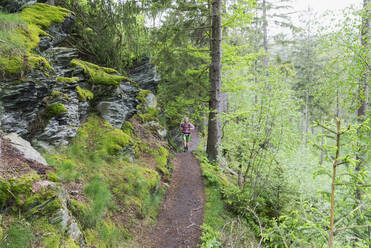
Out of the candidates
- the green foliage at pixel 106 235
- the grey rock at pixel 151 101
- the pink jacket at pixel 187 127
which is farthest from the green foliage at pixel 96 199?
the grey rock at pixel 151 101

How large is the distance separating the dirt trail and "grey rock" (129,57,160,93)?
17.6 feet

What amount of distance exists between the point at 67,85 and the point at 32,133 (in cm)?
183

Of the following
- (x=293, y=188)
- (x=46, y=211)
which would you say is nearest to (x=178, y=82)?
(x=293, y=188)

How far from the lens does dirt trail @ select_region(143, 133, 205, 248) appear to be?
5.09 meters

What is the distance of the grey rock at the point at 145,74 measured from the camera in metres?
11.7

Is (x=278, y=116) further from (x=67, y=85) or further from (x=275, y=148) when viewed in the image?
(x=67, y=85)

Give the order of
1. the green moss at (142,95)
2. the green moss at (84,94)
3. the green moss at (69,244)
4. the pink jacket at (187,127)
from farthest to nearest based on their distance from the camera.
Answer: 1. the pink jacket at (187,127)
2. the green moss at (142,95)
3. the green moss at (84,94)
4. the green moss at (69,244)

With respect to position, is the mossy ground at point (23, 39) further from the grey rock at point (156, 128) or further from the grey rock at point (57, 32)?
the grey rock at point (156, 128)

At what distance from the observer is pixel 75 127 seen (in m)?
5.82

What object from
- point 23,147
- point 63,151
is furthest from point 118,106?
point 23,147

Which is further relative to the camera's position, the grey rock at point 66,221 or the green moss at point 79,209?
the green moss at point 79,209

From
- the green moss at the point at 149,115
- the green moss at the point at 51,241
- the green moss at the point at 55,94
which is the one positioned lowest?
the green moss at the point at 51,241

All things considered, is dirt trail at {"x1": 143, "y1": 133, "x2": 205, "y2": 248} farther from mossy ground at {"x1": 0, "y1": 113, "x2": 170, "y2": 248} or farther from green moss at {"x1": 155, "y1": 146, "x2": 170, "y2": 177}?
green moss at {"x1": 155, "y1": 146, "x2": 170, "y2": 177}

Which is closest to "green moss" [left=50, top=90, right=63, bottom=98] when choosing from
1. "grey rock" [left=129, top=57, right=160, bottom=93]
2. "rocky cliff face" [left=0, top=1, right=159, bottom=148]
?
"rocky cliff face" [left=0, top=1, right=159, bottom=148]
